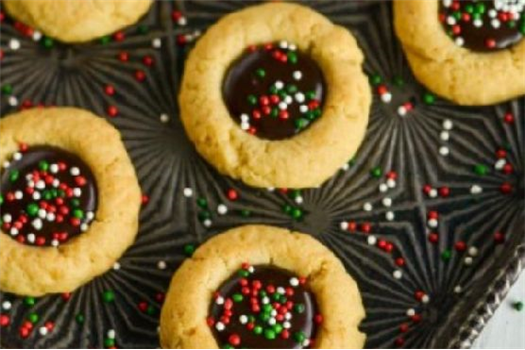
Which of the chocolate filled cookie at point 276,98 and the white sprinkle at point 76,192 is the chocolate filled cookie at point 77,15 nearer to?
the chocolate filled cookie at point 276,98

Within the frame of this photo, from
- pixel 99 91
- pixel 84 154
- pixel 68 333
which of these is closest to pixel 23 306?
pixel 68 333

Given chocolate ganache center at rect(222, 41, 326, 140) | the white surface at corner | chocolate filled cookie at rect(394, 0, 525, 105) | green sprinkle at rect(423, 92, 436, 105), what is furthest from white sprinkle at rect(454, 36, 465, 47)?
the white surface at corner

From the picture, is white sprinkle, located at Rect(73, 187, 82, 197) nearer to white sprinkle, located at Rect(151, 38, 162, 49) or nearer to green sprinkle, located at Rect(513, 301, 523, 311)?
white sprinkle, located at Rect(151, 38, 162, 49)

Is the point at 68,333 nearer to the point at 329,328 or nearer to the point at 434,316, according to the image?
the point at 329,328

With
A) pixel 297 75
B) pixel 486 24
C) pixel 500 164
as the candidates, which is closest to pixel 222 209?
pixel 297 75

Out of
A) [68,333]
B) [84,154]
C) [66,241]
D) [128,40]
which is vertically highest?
[128,40]

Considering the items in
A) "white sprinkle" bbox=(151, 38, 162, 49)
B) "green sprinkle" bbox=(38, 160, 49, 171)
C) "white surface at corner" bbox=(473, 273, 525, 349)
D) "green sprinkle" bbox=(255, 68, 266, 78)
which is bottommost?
"white surface at corner" bbox=(473, 273, 525, 349)

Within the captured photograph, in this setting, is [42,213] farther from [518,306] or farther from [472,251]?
[518,306]
